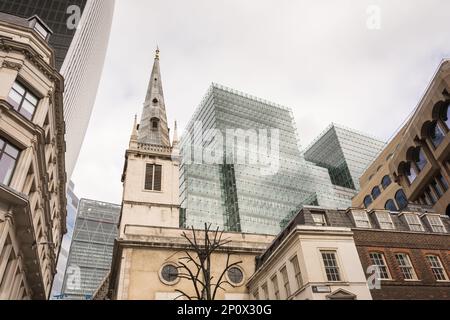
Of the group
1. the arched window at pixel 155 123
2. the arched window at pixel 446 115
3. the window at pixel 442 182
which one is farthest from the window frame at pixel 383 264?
the arched window at pixel 155 123

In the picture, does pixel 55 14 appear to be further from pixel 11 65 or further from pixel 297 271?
pixel 297 271

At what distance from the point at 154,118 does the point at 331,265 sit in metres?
32.3

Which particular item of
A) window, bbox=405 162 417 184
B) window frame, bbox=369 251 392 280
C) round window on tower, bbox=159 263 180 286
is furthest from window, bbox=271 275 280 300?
window, bbox=405 162 417 184

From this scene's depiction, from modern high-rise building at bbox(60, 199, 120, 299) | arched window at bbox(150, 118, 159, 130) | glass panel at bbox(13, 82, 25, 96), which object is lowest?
glass panel at bbox(13, 82, 25, 96)

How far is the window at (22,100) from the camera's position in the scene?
21.1 m

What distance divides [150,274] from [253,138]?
4859 centimetres

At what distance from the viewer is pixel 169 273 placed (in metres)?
30.1

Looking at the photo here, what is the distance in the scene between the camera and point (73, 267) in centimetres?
12094

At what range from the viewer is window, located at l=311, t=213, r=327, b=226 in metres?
24.3

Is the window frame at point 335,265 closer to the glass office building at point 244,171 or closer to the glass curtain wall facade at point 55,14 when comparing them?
the glass office building at point 244,171

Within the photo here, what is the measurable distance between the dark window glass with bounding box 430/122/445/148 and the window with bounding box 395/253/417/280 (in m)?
15.2

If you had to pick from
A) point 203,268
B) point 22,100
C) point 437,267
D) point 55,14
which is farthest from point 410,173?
point 55,14

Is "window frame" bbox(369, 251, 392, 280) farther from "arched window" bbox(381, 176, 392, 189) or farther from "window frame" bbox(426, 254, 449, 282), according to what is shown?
"arched window" bbox(381, 176, 392, 189)
